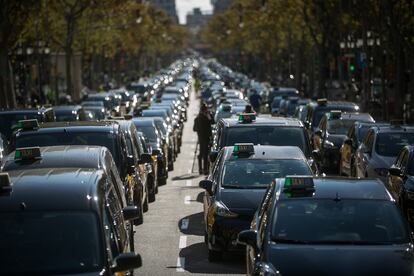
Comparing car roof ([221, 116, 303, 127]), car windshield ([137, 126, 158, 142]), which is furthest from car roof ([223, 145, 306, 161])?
car windshield ([137, 126, 158, 142])

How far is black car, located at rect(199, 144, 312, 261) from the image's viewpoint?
1611 cm

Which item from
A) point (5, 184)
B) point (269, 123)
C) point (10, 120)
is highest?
point (5, 184)

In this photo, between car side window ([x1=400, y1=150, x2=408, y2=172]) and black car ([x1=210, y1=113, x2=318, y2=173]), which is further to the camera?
black car ([x1=210, y1=113, x2=318, y2=173])

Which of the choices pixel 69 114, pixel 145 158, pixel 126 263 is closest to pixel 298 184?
pixel 126 263

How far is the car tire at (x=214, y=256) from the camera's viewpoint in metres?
16.3

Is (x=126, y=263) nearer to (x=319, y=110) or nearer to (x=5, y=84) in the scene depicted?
(x=319, y=110)

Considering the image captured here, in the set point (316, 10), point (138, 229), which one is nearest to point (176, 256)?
point (138, 229)

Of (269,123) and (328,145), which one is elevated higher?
(269,123)

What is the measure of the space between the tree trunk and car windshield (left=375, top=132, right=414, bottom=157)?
25748 mm

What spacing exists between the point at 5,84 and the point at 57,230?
41.1 meters

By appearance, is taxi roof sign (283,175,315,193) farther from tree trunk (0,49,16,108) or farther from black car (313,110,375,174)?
tree trunk (0,49,16,108)

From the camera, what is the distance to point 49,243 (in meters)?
10.2

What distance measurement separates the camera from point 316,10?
222 ft

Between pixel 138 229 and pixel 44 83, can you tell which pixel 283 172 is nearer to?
pixel 138 229
